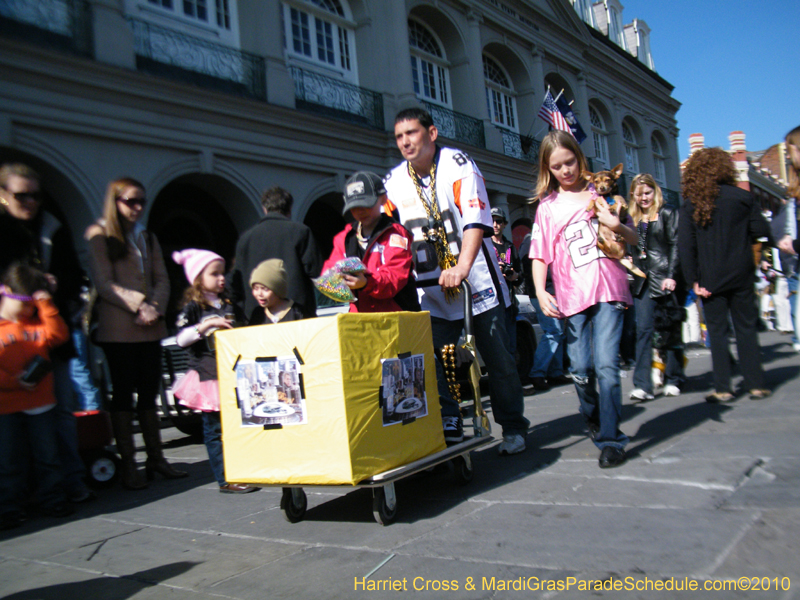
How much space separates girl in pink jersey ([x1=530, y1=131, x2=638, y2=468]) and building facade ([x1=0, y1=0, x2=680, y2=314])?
2.49 metres

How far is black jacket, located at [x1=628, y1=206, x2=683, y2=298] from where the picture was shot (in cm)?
601

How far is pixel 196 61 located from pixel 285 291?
30.3ft

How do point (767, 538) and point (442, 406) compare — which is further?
point (442, 406)

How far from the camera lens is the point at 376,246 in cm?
340

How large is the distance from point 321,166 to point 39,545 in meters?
11.0

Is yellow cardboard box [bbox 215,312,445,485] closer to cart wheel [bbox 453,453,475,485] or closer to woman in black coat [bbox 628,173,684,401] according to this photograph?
cart wheel [bbox 453,453,475,485]

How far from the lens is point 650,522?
2574mm

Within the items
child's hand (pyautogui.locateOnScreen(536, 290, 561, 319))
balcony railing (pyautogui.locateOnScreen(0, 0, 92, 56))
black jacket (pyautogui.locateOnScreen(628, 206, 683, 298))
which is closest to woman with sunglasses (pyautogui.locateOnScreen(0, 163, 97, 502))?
child's hand (pyautogui.locateOnScreen(536, 290, 561, 319))

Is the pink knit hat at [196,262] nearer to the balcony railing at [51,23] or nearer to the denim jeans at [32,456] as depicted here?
the denim jeans at [32,456]

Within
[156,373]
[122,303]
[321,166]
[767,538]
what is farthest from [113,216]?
[321,166]

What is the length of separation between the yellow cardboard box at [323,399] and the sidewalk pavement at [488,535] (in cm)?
33

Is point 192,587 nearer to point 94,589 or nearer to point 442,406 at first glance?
point 94,589

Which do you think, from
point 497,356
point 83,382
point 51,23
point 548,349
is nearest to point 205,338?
point 497,356

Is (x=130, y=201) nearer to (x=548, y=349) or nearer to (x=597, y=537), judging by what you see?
(x=597, y=537)
